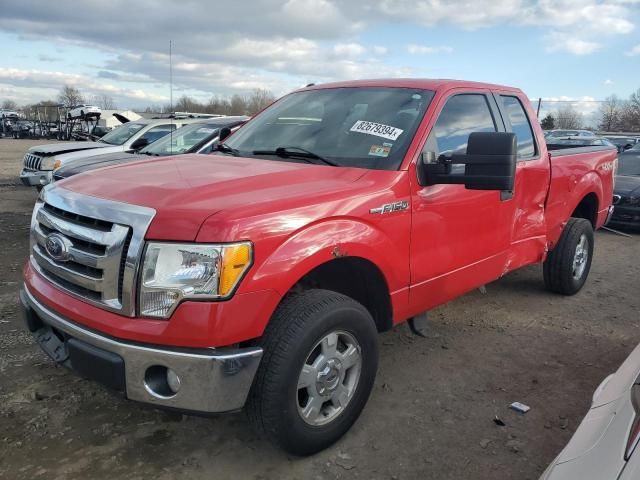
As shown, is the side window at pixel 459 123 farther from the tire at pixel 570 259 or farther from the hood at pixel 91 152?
the hood at pixel 91 152

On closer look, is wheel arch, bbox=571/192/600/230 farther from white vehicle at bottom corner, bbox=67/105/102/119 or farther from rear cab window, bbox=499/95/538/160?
white vehicle at bottom corner, bbox=67/105/102/119

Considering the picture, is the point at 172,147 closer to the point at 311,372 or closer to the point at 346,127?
the point at 346,127

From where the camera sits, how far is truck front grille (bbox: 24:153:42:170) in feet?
30.9

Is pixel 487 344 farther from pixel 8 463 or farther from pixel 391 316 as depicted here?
pixel 8 463

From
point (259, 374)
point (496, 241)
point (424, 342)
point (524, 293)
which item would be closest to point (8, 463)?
point (259, 374)

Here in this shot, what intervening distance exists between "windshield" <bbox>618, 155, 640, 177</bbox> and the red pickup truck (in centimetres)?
755

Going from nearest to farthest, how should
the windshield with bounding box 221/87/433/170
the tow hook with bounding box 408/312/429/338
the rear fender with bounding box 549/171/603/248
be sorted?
1. the windshield with bounding box 221/87/433/170
2. the tow hook with bounding box 408/312/429/338
3. the rear fender with bounding box 549/171/603/248

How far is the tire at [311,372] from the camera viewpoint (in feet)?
7.80

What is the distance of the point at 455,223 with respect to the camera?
340cm

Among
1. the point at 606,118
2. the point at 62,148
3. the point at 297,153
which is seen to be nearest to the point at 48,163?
the point at 62,148

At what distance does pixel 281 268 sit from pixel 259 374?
0.48m

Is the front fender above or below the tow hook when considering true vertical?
above

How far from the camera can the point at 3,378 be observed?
3418 millimetres

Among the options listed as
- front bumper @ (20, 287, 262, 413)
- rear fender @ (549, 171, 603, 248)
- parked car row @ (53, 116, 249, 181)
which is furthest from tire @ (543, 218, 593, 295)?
parked car row @ (53, 116, 249, 181)
